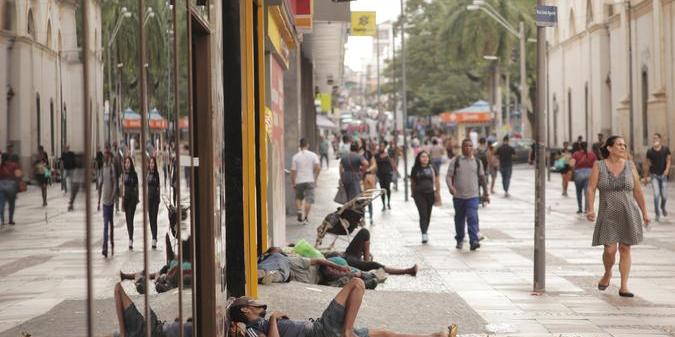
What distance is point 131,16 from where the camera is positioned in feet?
12.8

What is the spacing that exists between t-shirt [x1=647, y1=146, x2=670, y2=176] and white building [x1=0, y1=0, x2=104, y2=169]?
19.7m

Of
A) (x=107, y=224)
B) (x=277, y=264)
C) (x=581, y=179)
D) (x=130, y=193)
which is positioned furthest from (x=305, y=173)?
(x=107, y=224)

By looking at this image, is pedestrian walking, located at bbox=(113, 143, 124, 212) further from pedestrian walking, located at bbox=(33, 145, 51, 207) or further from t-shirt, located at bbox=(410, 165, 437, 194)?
t-shirt, located at bbox=(410, 165, 437, 194)

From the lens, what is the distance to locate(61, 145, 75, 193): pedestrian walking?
10.1 feet

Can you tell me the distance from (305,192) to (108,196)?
1913 cm

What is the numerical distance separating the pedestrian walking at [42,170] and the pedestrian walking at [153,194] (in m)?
1.37

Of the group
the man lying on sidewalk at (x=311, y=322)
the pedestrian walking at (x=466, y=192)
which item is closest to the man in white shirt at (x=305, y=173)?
the pedestrian walking at (x=466, y=192)

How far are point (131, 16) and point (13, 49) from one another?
1273mm

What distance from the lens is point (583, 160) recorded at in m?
23.9

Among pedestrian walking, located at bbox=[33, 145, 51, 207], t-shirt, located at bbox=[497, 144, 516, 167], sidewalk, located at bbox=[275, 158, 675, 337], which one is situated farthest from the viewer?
t-shirt, located at bbox=[497, 144, 516, 167]

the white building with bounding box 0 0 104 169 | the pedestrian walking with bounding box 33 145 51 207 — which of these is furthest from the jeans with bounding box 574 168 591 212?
the pedestrian walking with bounding box 33 145 51 207

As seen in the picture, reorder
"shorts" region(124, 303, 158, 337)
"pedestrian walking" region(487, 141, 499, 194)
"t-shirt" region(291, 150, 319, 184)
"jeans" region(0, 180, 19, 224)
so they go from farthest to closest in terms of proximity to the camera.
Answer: "pedestrian walking" region(487, 141, 499, 194)
"t-shirt" region(291, 150, 319, 184)
"shorts" region(124, 303, 158, 337)
"jeans" region(0, 180, 19, 224)

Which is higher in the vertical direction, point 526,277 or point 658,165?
point 658,165

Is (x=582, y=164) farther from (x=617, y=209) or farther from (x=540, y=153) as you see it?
(x=617, y=209)
